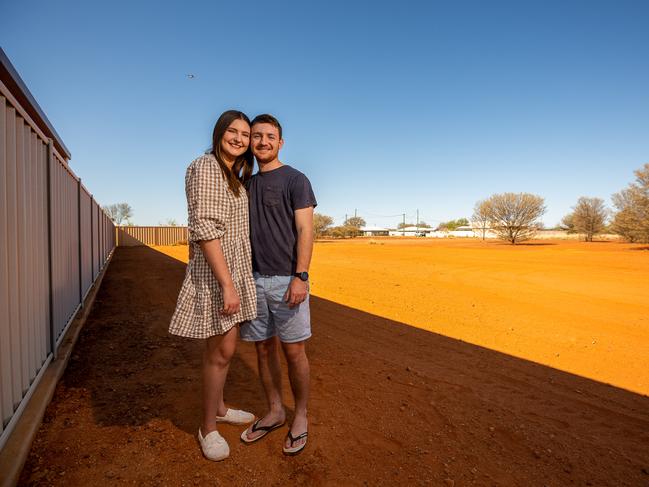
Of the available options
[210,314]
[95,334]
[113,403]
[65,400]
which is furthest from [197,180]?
[95,334]

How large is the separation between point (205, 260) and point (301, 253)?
0.58 m

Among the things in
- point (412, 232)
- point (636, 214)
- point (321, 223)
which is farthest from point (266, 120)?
A: point (412, 232)

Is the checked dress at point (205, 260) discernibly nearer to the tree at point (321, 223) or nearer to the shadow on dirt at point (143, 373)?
the shadow on dirt at point (143, 373)

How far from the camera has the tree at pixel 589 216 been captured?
4416cm

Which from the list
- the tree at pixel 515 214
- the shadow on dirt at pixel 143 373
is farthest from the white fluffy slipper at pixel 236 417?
the tree at pixel 515 214

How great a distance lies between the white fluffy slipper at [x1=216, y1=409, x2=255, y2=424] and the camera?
8.85ft

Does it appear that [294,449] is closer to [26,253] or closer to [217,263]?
[217,263]

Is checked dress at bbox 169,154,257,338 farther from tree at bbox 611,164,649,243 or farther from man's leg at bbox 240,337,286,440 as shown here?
tree at bbox 611,164,649,243

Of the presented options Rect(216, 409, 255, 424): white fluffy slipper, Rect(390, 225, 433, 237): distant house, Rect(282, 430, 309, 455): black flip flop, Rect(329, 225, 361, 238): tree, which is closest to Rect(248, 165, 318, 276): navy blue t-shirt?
Rect(282, 430, 309, 455): black flip flop

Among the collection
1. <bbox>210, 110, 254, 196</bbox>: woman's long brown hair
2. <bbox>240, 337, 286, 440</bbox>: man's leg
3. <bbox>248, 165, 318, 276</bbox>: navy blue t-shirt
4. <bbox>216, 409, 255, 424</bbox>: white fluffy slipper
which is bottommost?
<bbox>216, 409, 255, 424</bbox>: white fluffy slipper

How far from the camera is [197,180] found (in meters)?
2.13

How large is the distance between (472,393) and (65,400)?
3485 mm

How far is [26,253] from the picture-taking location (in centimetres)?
264

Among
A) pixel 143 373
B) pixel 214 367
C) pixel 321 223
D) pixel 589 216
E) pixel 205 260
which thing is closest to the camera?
pixel 205 260
